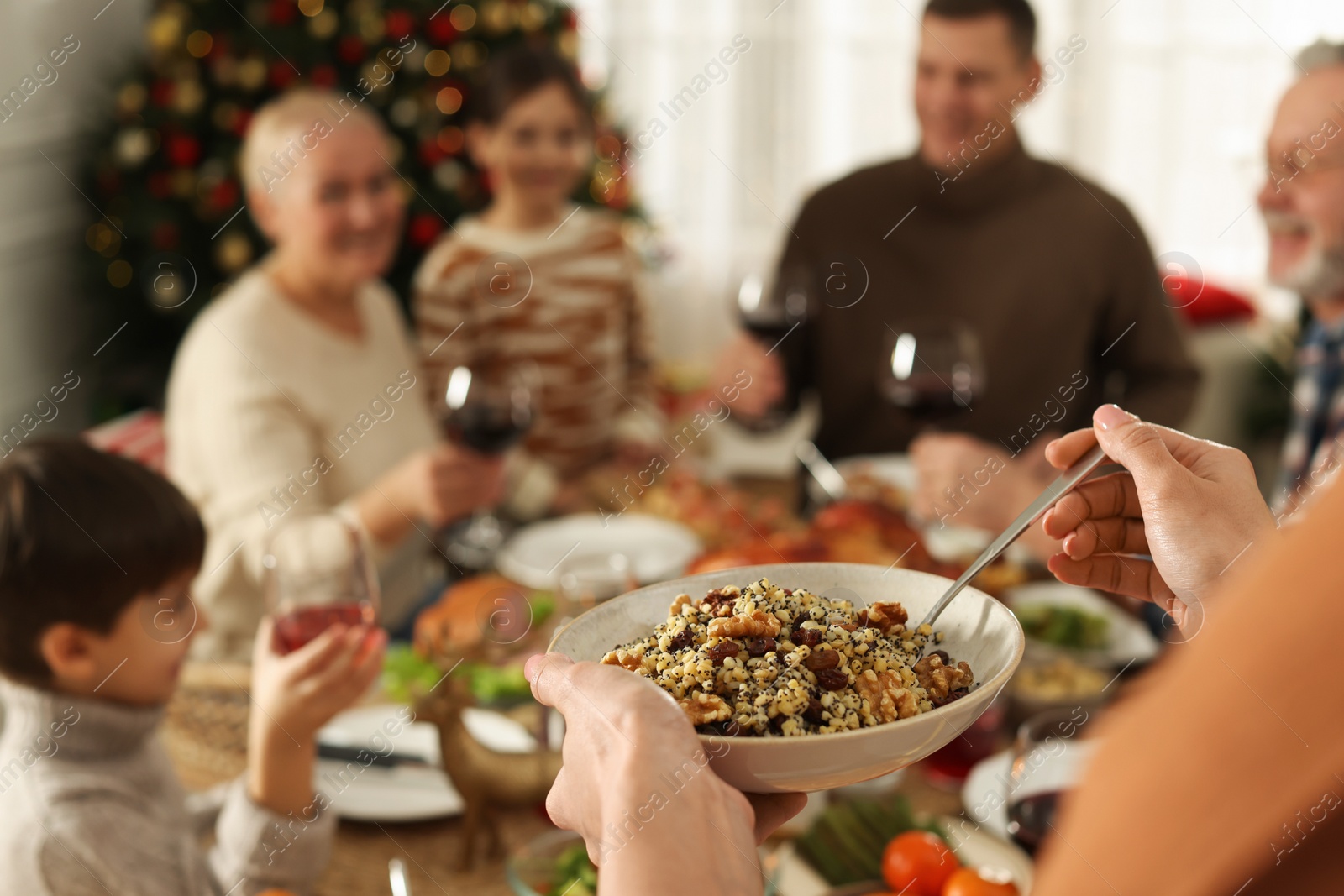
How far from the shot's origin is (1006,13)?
2.19 metres

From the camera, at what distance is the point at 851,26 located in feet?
15.1

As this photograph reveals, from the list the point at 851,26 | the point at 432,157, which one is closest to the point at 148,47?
the point at 432,157

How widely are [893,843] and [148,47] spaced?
11.8 feet

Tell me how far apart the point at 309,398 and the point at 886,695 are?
5.48 feet

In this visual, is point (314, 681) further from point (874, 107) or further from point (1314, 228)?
point (874, 107)

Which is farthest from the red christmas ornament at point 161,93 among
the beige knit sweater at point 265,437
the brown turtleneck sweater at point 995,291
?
the brown turtleneck sweater at point 995,291

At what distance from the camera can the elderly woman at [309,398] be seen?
1.94 metres

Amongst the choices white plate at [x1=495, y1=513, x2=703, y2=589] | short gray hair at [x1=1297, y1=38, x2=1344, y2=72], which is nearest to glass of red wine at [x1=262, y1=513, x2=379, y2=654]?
white plate at [x1=495, y1=513, x2=703, y2=589]

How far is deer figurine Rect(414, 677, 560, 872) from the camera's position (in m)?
1.12

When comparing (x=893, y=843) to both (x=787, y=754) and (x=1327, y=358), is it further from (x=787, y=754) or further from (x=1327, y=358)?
(x=1327, y=358)

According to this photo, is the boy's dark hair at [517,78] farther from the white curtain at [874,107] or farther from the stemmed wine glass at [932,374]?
the white curtain at [874,107]

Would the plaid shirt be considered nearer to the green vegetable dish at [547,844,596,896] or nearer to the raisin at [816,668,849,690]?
the green vegetable dish at [547,844,596,896]

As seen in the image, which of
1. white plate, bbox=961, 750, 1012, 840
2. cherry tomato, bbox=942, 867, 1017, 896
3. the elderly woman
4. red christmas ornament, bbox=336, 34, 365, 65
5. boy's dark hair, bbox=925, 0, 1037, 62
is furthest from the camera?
red christmas ornament, bbox=336, 34, 365, 65

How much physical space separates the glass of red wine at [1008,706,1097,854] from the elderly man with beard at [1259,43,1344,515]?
4.00 ft
